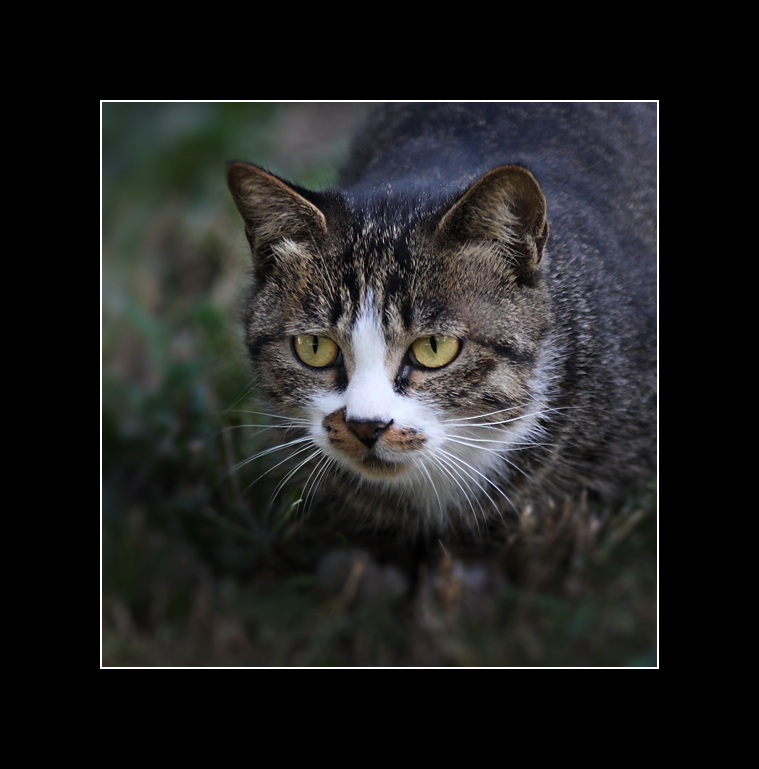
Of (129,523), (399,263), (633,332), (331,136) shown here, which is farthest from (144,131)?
(633,332)

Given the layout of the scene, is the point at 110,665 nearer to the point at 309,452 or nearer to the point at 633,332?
the point at 309,452

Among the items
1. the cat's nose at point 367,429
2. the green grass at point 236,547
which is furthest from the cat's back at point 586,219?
the cat's nose at point 367,429

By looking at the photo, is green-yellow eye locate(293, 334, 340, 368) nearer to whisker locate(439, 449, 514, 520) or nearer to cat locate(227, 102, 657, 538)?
cat locate(227, 102, 657, 538)

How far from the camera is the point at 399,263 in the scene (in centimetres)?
213

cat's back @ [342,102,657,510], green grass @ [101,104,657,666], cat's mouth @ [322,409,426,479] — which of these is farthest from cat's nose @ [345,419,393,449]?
cat's back @ [342,102,657,510]

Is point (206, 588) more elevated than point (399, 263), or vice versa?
point (399, 263)

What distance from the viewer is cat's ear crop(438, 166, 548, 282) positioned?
1.98m

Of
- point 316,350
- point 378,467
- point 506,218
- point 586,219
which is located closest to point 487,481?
point 378,467

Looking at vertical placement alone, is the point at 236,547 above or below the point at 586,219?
below

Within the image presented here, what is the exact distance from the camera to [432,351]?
6.83 feet

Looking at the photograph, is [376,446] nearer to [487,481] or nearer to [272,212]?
[487,481]

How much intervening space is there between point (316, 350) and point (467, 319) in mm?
429

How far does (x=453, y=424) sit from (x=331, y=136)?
2.43 m

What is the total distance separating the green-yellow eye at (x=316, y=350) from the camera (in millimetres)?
2166
